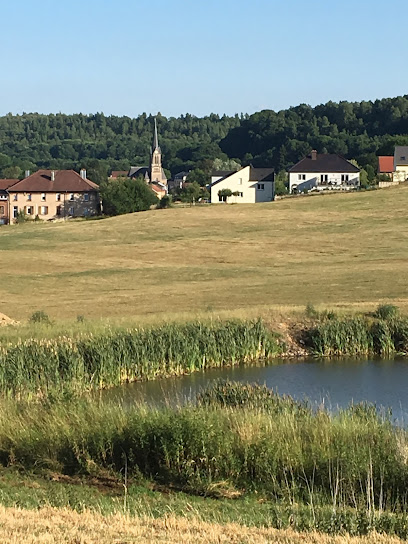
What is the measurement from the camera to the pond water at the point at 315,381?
25703mm

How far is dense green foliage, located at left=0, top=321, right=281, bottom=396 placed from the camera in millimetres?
25359

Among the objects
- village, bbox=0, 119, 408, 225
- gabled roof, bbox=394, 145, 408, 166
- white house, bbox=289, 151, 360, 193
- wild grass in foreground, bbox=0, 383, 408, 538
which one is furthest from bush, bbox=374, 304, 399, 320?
gabled roof, bbox=394, 145, 408, 166

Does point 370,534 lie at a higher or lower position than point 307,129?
lower

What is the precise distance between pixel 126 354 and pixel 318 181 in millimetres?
75423

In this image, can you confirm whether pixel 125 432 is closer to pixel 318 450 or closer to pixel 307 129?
pixel 318 450

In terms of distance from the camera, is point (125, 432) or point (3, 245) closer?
point (125, 432)

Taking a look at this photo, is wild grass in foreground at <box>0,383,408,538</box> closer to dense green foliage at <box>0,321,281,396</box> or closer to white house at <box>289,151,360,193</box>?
dense green foliage at <box>0,321,281,396</box>

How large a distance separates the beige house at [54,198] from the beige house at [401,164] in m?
32.3

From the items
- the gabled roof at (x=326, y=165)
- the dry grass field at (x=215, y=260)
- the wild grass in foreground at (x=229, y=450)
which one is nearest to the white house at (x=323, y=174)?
the gabled roof at (x=326, y=165)

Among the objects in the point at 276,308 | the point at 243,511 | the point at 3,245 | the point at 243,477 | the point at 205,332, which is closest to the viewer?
the point at 243,511

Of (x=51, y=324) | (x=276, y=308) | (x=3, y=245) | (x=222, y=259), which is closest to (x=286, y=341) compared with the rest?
(x=276, y=308)

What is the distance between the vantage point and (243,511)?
43.2 feet

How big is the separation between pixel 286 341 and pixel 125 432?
18.2 metres

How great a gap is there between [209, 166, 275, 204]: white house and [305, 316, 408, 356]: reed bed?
6338 cm
